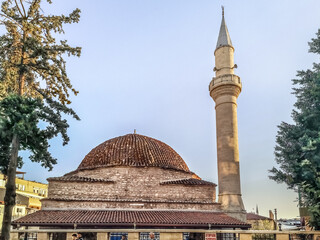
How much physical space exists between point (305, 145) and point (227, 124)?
6166 mm

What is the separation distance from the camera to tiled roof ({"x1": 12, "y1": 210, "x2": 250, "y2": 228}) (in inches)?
543

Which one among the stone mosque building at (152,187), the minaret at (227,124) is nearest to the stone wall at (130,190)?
the stone mosque building at (152,187)

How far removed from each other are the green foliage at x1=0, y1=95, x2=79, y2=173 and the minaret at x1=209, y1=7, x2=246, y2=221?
416 inches

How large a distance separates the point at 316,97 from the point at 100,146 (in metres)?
15.0

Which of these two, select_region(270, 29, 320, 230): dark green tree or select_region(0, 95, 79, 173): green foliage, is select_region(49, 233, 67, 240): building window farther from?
select_region(270, 29, 320, 230): dark green tree

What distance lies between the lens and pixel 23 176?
150 feet

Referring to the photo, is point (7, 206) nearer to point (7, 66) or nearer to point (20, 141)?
point (20, 141)

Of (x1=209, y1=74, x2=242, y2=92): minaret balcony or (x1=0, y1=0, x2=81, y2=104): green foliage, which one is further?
(x1=209, y1=74, x2=242, y2=92): minaret balcony

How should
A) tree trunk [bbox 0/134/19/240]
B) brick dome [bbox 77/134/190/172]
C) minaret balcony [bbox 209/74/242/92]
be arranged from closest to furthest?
tree trunk [bbox 0/134/19/240], brick dome [bbox 77/134/190/172], minaret balcony [bbox 209/74/242/92]

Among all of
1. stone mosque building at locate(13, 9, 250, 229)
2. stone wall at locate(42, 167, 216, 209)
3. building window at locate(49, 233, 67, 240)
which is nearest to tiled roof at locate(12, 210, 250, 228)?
stone mosque building at locate(13, 9, 250, 229)

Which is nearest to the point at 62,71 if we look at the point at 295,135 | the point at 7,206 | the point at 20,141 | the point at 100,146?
the point at 20,141

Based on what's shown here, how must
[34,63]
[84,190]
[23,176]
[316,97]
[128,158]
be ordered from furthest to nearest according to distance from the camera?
1. [23,176]
2. [128,158]
3. [84,190]
4. [316,97]
5. [34,63]

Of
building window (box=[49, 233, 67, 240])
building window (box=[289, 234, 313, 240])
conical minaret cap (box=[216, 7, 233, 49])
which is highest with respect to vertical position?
conical minaret cap (box=[216, 7, 233, 49])

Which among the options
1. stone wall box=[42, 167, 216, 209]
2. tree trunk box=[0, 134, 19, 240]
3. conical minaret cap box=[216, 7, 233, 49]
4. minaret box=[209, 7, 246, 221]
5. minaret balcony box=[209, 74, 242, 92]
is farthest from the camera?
conical minaret cap box=[216, 7, 233, 49]
